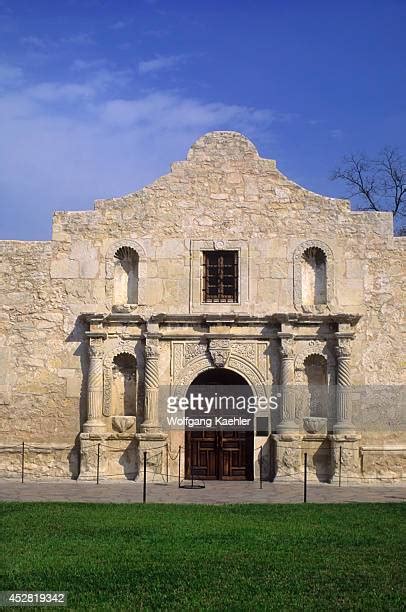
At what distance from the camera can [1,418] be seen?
55.1 ft

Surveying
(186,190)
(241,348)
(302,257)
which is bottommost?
(241,348)

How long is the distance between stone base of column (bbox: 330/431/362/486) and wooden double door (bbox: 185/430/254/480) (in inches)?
68.6

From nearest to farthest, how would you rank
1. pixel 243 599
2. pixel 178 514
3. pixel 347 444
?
1. pixel 243 599
2. pixel 178 514
3. pixel 347 444

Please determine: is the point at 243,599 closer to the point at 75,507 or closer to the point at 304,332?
the point at 75,507

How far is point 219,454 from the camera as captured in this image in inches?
658

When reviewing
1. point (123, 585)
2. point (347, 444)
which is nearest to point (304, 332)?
point (347, 444)

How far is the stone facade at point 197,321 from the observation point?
53.8 feet

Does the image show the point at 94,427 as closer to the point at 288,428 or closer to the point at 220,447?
the point at 220,447

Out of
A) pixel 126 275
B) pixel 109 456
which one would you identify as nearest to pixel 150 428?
pixel 109 456

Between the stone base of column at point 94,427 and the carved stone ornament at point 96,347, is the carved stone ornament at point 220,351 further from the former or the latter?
the stone base of column at point 94,427

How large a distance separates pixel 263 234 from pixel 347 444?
474 cm

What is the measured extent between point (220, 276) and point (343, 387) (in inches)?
138

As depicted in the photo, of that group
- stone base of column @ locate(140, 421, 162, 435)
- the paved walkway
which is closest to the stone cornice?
stone base of column @ locate(140, 421, 162, 435)

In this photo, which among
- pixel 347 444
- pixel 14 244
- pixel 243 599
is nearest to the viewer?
pixel 243 599
